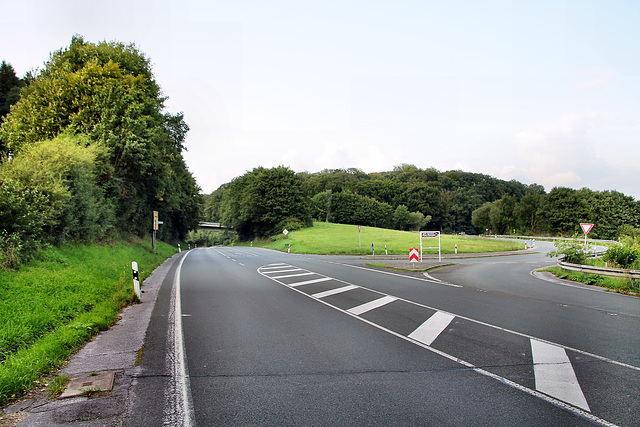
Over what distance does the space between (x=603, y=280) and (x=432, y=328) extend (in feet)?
37.4

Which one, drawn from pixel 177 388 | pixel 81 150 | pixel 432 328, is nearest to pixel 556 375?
pixel 432 328

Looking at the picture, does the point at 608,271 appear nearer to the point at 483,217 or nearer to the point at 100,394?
the point at 100,394

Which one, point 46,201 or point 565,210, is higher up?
point 565,210

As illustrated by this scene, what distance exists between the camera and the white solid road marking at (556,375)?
434 cm

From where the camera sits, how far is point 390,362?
554 cm

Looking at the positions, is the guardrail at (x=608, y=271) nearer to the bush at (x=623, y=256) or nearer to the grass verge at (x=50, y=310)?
the bush at (x=623, y=256)

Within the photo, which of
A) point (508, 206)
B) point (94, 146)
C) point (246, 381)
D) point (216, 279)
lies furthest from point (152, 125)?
point (508, 206)

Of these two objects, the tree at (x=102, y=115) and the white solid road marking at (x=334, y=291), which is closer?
the white solid road marking at (x=334, y=291)

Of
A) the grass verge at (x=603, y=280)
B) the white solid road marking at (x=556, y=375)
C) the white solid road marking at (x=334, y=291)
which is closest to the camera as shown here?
the white solid road marking at (x=556, y=375)

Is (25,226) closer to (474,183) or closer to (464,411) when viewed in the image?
(464,411)

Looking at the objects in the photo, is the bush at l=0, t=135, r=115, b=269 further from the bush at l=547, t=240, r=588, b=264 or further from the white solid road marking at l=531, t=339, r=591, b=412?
the bush at l=547, t=240, r=588, b=264

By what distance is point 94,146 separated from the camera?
19.4m

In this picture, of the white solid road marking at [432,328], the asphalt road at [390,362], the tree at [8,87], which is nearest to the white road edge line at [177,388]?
the asphalt road at [390,362]

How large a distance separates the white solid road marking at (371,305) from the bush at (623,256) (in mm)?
12117
